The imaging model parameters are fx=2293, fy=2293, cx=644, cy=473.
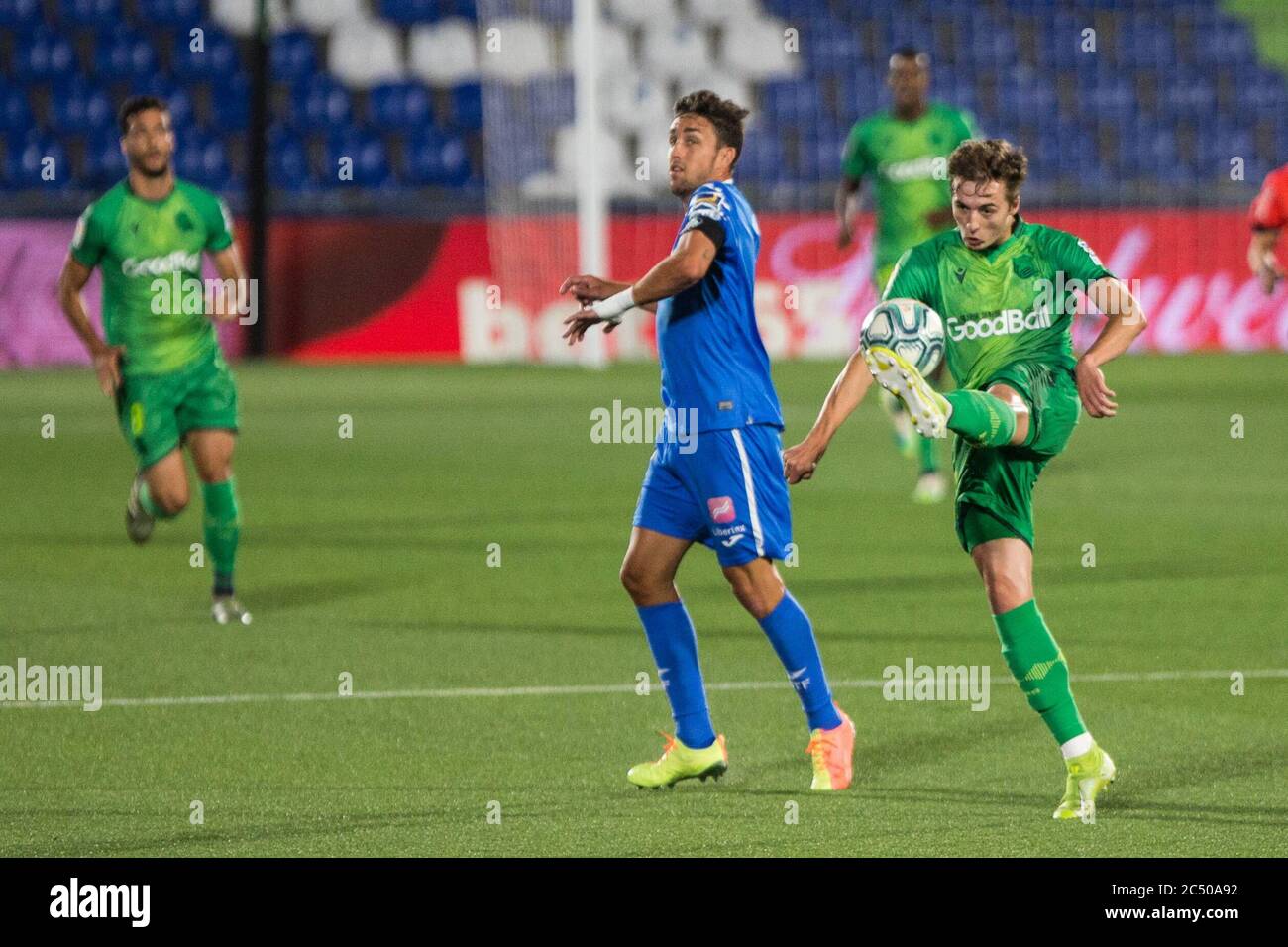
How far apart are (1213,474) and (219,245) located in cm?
746

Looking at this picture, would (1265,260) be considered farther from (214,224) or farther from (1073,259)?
(1073,259)

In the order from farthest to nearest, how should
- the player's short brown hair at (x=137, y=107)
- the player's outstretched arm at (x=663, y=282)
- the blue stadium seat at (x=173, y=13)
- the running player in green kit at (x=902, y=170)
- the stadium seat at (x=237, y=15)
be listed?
the blue stadium seat at (x=173, y=13) → the stadium seat at (x=237, y=15) → the running player in green kit at (x=902, y=170) → the player's short brown hair at (x=137, y=107) → the player's outstretched arm at (x=663, y=282)

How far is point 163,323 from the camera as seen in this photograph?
9453 millimetres

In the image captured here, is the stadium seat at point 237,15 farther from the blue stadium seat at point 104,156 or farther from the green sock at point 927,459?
the green sock at point 927,459

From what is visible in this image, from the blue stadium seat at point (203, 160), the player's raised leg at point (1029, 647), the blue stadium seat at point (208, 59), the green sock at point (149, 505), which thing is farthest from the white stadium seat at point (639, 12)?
the player's raised leg at point (1029, 647)

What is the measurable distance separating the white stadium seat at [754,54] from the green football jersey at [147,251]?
1997 cm

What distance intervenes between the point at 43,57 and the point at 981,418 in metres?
23.9

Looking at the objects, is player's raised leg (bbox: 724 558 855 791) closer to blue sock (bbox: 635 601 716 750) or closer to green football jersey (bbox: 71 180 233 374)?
blue sock (bbox: 635 601 716 750)

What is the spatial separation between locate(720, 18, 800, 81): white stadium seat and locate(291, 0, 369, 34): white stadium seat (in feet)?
15.1

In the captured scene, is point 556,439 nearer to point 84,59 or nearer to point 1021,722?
point 1021,722

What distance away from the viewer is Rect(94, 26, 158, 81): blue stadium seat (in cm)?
2786

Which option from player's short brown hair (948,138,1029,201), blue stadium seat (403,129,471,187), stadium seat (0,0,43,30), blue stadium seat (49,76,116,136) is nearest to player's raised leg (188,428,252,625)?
player's short brown hair (948,138,1029,201)

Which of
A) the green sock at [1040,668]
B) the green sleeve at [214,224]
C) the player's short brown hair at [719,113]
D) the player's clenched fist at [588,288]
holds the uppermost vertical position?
the green sleeve at [214,224]

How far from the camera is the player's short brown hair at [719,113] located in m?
6.22
